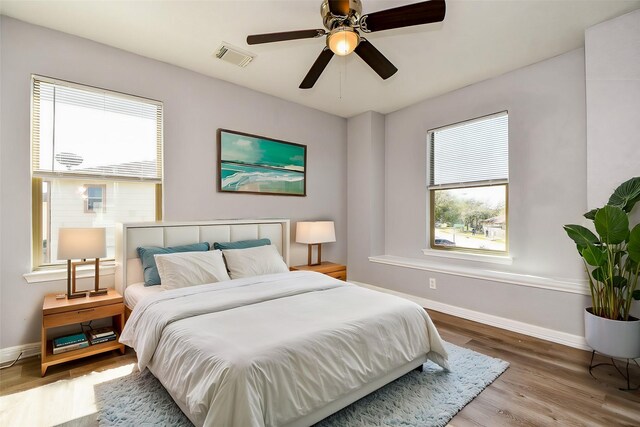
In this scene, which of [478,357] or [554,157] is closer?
[478,357]

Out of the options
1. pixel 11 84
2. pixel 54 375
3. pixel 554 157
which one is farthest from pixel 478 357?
pixel 11 84

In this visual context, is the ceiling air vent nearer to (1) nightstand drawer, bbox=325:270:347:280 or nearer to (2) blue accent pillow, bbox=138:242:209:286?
(2) blue accent pillow, bbox=138:242:209:286

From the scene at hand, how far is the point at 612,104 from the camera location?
8.33 ft

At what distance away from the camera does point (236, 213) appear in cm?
382

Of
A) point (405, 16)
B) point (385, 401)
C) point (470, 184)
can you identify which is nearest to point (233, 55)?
point (405, 16)

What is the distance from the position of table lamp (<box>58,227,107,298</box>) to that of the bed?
0.73ft

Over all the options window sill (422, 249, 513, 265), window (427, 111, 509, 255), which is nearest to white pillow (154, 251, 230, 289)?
window sill (422, 249, 513, 265)

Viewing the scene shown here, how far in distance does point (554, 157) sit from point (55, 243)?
4859mm

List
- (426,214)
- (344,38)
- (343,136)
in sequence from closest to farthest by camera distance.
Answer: (344,38) < (426,214) < (343,136)

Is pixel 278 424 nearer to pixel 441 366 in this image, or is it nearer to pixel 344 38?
pixel 441 366

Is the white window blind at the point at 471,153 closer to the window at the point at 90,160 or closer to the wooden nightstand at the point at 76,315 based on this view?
the window at the point at 90,160

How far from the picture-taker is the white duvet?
1441 mm

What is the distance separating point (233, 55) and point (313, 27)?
92cm

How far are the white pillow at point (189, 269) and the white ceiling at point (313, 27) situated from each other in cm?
200
